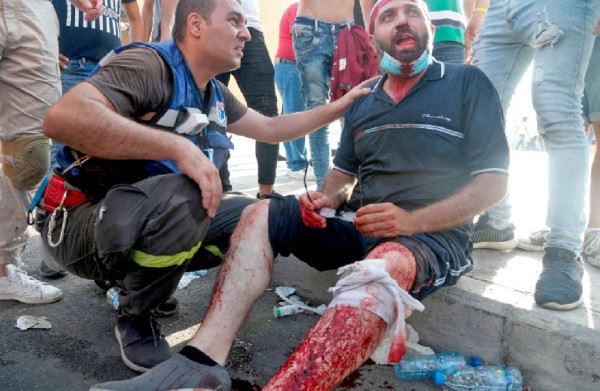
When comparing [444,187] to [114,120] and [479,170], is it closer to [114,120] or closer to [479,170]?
[479,170]

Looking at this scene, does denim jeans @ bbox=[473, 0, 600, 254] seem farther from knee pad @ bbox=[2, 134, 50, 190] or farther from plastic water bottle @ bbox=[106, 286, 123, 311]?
knee pad @ bbox=[2, 134, 50, 190]

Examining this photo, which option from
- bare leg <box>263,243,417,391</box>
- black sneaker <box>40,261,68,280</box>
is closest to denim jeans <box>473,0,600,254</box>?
bare leg <box>263,243,417,391</box>

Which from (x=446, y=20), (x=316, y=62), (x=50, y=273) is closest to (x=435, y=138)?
(x=446, y=20)

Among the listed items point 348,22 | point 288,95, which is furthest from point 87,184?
point 288,95

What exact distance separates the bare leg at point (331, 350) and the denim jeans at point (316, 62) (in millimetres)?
2042

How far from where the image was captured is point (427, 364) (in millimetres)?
2203

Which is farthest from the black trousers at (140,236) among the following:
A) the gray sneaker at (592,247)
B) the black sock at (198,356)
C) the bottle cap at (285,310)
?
the gray sneaker at (592,247)

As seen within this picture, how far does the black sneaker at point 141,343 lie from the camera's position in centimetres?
210

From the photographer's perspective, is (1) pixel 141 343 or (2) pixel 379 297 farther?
(1) pixel 141 343

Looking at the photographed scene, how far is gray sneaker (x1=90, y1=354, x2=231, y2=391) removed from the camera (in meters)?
1.64

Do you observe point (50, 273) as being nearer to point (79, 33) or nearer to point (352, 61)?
point (79, 33)

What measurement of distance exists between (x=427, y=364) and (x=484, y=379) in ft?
0.79

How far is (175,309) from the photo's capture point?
2672 millimetres

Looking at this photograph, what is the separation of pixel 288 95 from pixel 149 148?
3044 millimetres
